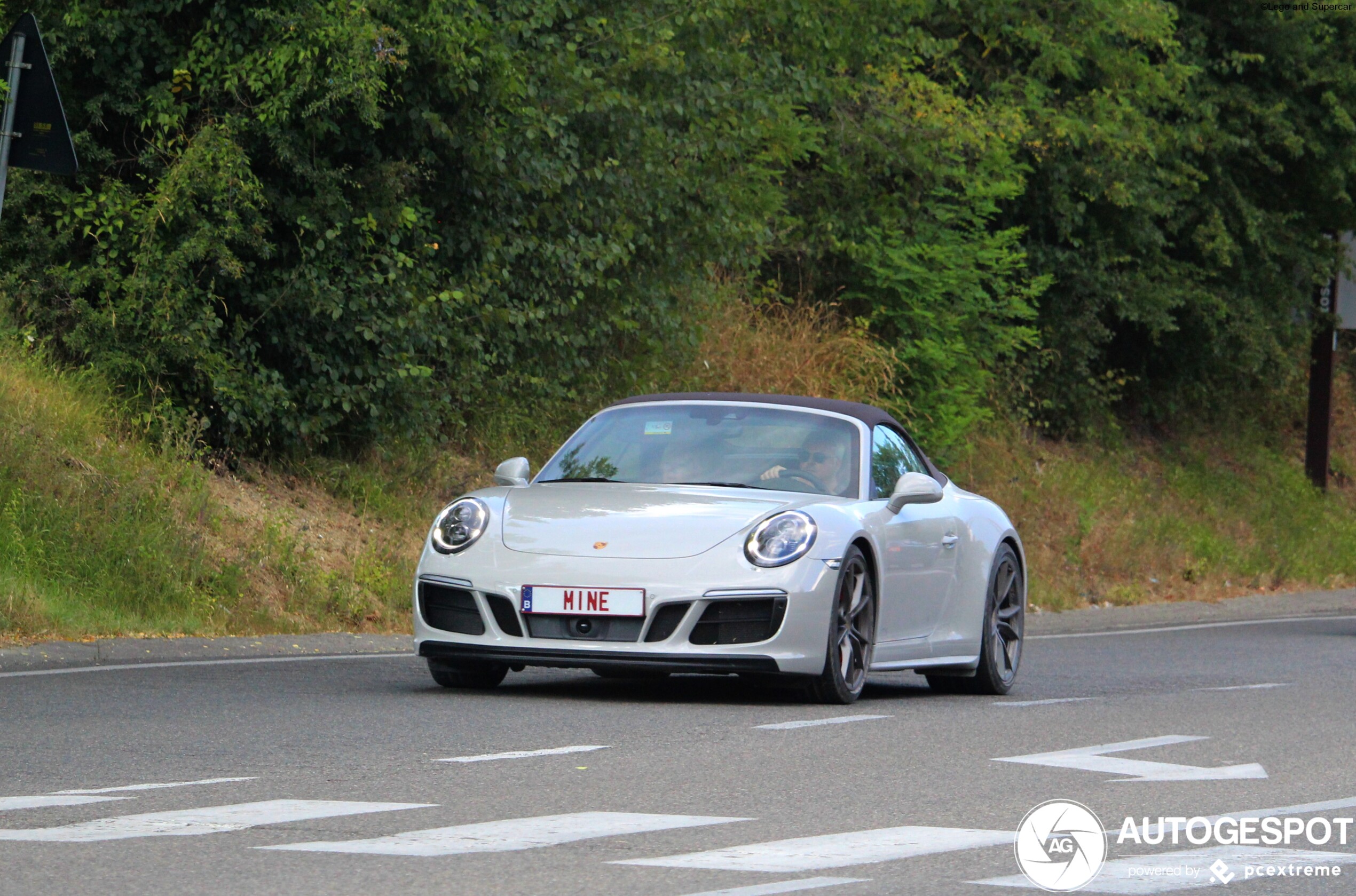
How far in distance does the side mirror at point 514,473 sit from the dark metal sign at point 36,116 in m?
2.82

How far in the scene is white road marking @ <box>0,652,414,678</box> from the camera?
1034 centimetres

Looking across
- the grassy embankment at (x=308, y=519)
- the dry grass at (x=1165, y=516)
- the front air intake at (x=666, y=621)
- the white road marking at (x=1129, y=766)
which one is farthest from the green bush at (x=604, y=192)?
the white road marking at (x=1129, y=766)

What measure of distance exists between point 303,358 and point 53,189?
7.13 feet

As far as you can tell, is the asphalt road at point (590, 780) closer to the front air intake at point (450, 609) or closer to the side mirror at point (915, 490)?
the front air intake at point (450, 609)

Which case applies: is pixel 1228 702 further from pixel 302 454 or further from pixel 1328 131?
pixel 1328 131

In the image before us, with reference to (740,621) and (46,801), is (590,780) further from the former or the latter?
(740,621)

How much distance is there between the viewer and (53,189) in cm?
1556

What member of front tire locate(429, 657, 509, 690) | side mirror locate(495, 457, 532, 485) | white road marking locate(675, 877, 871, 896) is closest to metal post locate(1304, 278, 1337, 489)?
side mirror locate(495, 457, 532, 485)

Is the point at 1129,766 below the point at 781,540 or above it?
below

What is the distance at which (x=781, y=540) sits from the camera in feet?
31.6

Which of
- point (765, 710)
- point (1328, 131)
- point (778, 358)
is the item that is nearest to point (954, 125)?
point (778, 358)

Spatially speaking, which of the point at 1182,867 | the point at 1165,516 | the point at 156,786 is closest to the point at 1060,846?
the point at 1182,867

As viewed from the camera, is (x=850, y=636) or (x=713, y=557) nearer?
(x=713, y=557)

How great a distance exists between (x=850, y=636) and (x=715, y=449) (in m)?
1.27
